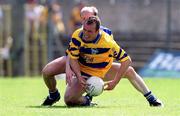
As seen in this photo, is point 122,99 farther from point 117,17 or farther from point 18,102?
point 117,17

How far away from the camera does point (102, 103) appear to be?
15641 mm

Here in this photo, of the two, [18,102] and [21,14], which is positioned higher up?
[18,102]

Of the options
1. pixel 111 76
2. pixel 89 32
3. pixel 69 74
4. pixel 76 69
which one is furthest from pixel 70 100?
pixel 89 32

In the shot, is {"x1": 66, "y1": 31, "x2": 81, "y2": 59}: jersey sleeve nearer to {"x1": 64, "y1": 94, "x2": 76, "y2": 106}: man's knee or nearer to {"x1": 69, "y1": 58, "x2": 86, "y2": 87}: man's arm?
{"x1": 69, "y1": 58, "x2": 86, "y2": 87}: man's arm

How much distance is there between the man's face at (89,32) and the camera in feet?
45.0

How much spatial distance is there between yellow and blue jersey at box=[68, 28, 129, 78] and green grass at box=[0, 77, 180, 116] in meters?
0.73

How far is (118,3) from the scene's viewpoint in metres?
32.2

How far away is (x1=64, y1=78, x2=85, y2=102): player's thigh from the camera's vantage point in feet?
46.7

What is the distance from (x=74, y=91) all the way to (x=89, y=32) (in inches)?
42.3

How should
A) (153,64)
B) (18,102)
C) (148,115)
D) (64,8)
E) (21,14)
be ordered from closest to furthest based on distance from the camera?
(148,115)
(18,102)
(153,64)
(21,14)
(64,8)

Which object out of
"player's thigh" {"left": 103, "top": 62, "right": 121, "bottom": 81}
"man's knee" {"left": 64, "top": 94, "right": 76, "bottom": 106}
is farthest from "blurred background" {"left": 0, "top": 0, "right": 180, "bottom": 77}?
"man's knee" {"left": 64, "top": 94, "right": 76, "bottom": 106}

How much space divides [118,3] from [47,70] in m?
17.8

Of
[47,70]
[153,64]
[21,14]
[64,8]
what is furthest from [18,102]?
[64,8]

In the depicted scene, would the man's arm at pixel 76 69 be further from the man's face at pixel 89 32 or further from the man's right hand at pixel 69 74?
the man's face at pixel 89 32
